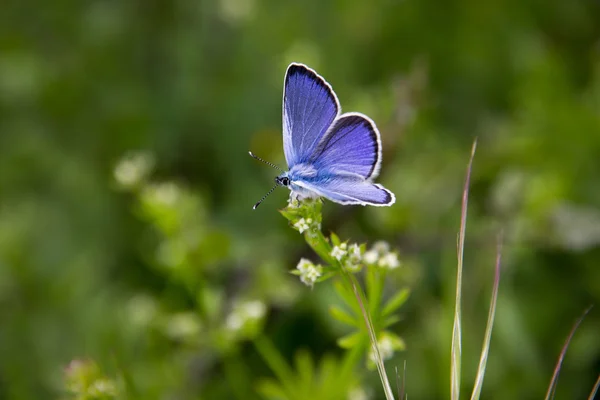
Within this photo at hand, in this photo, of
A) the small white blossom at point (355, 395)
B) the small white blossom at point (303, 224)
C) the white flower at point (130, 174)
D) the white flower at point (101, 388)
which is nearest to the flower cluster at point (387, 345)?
the small white blossom at point (355, 395)

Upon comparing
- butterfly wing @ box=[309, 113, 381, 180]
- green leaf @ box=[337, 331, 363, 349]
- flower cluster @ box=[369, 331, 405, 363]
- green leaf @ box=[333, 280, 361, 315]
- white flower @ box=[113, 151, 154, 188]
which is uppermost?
white flower @ box=[113, 151, 154, 188]

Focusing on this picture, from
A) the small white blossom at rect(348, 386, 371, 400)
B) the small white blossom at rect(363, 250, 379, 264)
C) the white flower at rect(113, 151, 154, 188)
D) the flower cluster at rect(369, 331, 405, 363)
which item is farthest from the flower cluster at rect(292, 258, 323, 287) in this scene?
the white flower at rect(113, 151, 154, 188)

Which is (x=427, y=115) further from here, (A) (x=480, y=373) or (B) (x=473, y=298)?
(A) (x=480, y=373)

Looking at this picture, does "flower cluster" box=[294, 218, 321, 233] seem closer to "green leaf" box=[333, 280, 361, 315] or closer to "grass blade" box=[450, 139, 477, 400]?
"green leaf" box=[333, 280, 361, 315]

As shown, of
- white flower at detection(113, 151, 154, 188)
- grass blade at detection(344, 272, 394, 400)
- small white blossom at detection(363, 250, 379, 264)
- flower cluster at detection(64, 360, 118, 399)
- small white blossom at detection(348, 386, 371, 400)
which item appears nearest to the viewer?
grass blade at detection(344, 272, 394, 400)

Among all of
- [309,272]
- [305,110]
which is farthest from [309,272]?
[305,110]

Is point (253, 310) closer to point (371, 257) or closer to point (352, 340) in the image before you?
point (352, 340)

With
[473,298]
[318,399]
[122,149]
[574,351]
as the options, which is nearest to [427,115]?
[473,298]
